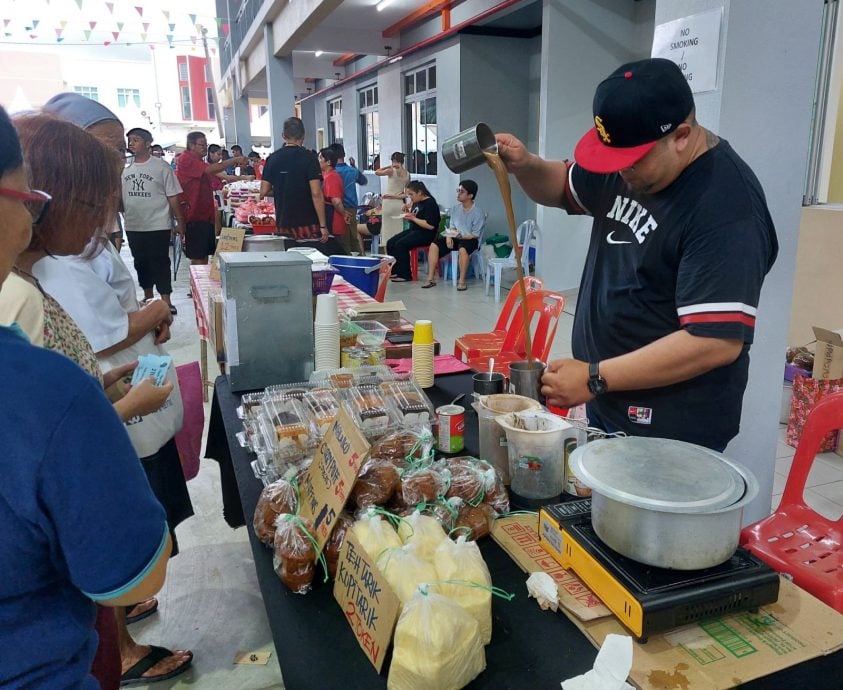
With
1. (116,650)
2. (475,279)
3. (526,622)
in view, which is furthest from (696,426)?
(475,279)

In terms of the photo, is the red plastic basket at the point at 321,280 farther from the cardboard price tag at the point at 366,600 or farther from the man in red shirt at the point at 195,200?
the man in red shirt at the point at 195,200

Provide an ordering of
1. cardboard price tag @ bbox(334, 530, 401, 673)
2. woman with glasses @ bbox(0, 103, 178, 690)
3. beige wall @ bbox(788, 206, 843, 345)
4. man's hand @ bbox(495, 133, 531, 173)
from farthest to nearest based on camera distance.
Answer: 1. beige wall @ bbox(788, 206, 843, 345)
2. man's hand @ bbox(495, 133, 531, 173)
3. cardboard price tag @ bbox(334, 530, 401, 673)
4. woman with glasses @ bbox(0, 103, 178, 690)

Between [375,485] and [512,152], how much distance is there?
108 cm

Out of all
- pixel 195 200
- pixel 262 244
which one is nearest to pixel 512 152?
pixel 262 244

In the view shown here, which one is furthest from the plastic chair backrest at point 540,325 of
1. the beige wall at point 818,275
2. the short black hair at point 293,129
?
the short black hair at point 293,129

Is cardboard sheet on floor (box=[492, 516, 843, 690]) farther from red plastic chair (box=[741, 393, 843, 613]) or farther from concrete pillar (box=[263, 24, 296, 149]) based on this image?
concrete pillar (box=[263, 24, 296, 149])

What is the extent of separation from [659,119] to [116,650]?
1527mm

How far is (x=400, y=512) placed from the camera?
48.1 inches

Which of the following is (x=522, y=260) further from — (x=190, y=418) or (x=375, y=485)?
(x=375, y=485)

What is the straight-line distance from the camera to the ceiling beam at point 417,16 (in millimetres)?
9666

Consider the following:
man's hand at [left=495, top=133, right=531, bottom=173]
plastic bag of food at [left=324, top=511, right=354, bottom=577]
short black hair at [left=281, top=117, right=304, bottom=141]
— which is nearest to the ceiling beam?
short black hair at [left=281, top=117, right=304, bottom=141]

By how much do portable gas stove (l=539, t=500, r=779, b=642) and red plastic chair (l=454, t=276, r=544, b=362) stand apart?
7.67 ft

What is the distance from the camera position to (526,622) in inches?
39.5

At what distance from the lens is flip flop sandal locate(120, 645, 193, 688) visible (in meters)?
1.91
